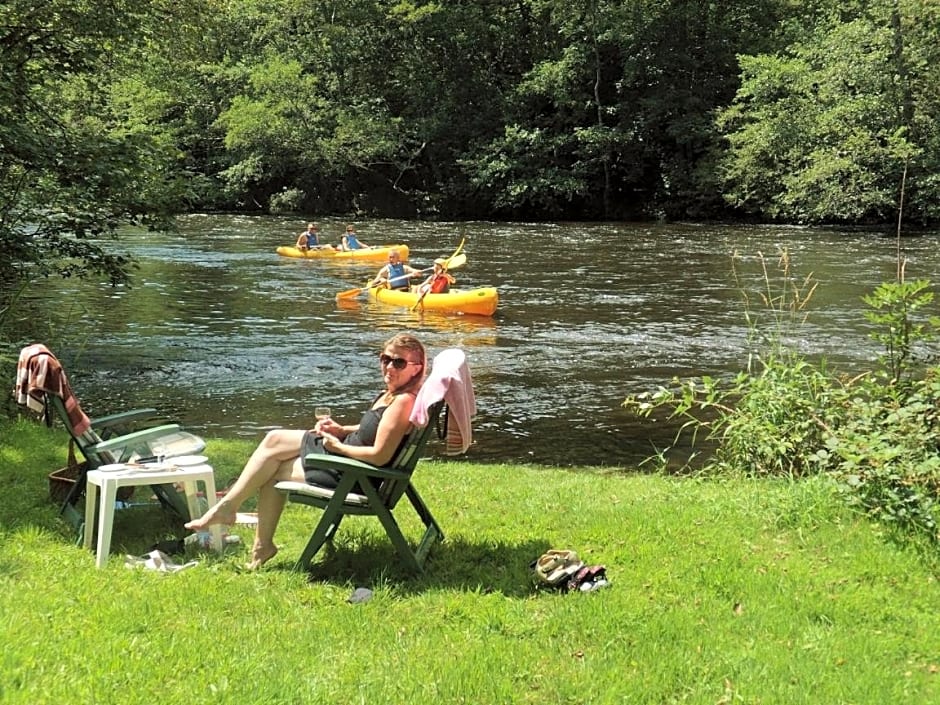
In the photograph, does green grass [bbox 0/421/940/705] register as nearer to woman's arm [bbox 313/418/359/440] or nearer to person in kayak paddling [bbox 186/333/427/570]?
person in kayak paddling [bbox 186/333/427/570]

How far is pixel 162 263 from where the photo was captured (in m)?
21.8

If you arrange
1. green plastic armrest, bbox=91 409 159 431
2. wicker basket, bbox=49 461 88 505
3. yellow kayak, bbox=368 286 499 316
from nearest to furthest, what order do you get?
green plastic armrest, bbox=91 409 159 431 < wicker basket, bbox=49 461 88 505 < yellow kayak, bbox=368 286 499 316

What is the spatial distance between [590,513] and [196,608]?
2297 millimetres

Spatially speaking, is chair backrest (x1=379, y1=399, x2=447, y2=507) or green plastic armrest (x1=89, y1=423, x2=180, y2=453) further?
green plastic armrest (x1=89, y1=423, x2=180, y2=453)

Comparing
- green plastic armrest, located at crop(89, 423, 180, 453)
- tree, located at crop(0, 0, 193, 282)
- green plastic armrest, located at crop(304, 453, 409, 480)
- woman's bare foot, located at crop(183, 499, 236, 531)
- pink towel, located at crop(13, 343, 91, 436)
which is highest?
tree, located at crop(0, 0, 193, 282)

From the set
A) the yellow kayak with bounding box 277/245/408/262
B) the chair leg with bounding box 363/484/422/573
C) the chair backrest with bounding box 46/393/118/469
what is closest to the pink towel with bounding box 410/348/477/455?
the chair leg with bounding box 363/484/422/573

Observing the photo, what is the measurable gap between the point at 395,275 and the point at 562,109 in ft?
76.8

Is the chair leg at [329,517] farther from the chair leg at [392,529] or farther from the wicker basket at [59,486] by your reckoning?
the wicker basket at [59,486]

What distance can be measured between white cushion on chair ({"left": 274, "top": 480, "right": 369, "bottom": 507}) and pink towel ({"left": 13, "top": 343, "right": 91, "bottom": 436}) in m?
1.29

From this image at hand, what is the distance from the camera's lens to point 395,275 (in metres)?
17.5

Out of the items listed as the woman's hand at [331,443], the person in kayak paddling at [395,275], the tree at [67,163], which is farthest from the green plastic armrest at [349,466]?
the person in kayak paddling at [395,275]

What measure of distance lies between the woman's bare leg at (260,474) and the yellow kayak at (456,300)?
10.6m

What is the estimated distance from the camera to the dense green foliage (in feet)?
15.2

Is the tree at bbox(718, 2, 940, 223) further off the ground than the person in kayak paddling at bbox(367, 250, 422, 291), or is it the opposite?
the tree at bbox(718, 2, 940, 223)
